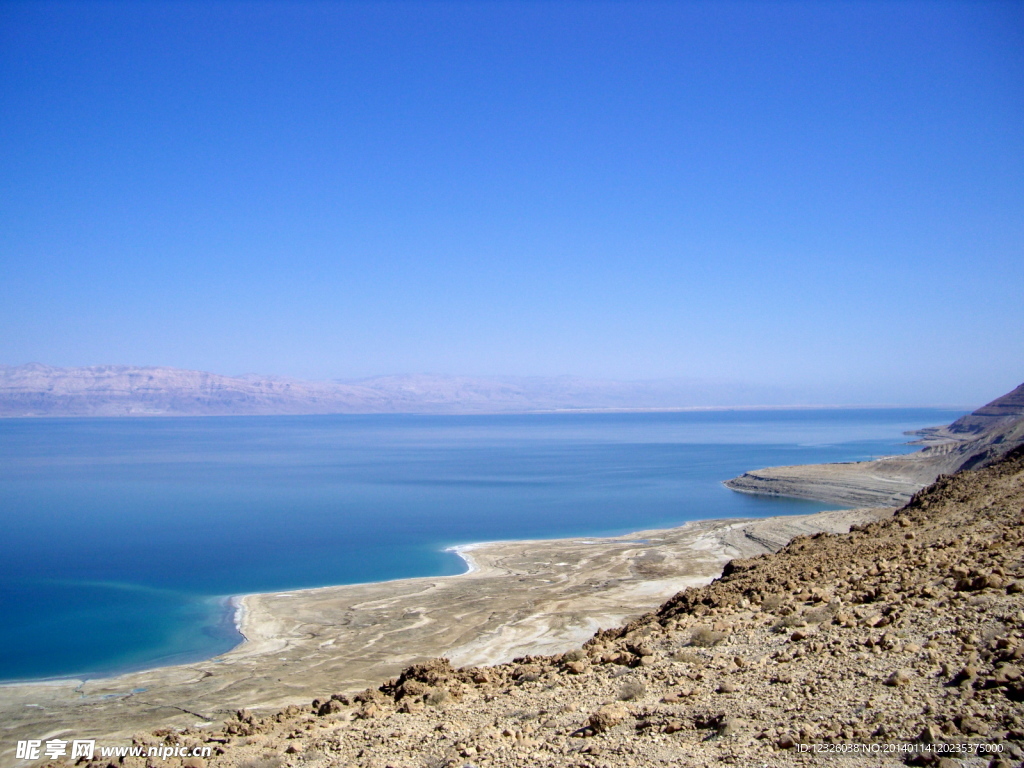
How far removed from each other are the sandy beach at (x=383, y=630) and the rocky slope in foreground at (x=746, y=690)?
6.23 m

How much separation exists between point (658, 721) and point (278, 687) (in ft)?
36.3

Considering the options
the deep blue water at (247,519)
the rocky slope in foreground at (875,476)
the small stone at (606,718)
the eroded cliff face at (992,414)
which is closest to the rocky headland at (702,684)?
the small stone at (606,718)

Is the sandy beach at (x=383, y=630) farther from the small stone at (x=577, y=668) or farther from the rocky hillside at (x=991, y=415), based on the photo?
the rocky hillside at (x=991, y=415)

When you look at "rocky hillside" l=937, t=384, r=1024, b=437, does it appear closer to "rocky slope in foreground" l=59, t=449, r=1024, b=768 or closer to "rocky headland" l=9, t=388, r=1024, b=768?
"rocky headland" l=9, t=388, r=1024, b=768

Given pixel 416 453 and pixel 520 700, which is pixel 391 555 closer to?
pixel 520 700

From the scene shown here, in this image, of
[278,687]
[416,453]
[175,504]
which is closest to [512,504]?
[175,504]

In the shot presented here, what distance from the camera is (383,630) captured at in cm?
2067

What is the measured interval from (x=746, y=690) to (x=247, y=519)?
42.0 meters

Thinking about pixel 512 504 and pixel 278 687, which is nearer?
pixel 278 687

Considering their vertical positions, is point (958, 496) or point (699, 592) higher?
point (958, 496)

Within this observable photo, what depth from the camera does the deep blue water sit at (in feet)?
75.3

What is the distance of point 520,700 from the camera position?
29.5ft

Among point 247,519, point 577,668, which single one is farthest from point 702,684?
point 247,519

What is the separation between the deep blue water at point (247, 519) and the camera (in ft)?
75.3
